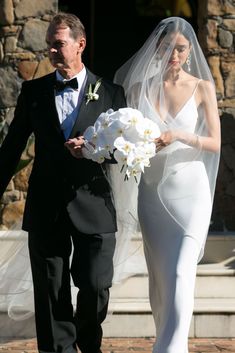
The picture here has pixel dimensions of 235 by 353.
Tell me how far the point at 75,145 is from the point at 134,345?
79.3 inches

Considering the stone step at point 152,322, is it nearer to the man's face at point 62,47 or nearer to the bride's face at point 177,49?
the bride's face at point 177,49

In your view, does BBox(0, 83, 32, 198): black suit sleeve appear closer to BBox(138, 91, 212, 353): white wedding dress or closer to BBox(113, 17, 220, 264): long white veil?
BBox(113, 17, 220, 264): long white veil

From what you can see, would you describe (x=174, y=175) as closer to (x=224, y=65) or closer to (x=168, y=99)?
(x=168, y=99)

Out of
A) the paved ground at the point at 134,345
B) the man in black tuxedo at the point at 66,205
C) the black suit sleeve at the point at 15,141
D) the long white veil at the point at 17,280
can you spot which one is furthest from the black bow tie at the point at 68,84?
the paved ground at the point at 134,345

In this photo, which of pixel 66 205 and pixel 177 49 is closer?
pixel 66 205

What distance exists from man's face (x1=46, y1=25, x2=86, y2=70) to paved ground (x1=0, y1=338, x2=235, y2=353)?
82.6 inches

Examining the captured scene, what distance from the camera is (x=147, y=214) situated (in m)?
5.95

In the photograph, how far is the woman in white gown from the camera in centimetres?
577

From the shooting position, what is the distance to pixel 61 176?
5.65 meters

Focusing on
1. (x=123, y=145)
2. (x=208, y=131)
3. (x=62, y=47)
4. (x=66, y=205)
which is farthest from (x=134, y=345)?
(x=62, y=47)

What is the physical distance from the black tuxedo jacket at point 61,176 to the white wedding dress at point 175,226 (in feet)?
1.02

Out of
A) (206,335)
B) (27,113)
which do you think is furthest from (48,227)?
(206,335)

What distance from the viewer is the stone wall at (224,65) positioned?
28.1 feet

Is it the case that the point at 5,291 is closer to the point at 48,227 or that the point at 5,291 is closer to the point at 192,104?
the point at 48,227
